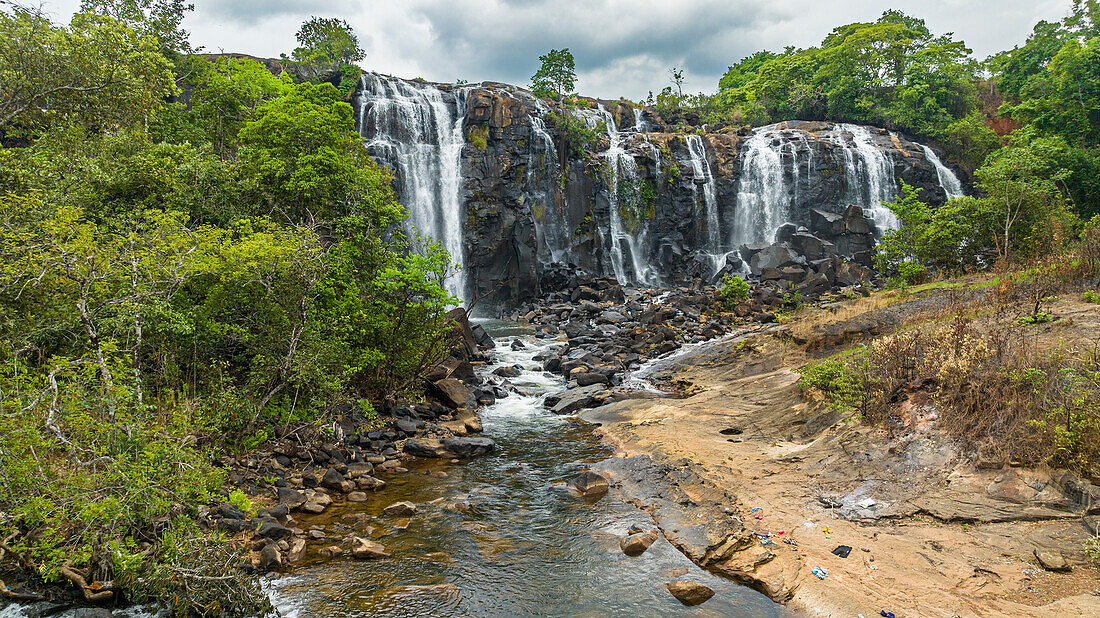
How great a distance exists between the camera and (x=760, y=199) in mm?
39344

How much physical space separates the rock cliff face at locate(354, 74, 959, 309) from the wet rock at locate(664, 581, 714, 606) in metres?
26.9

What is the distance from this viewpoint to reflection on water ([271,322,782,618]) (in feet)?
18.5

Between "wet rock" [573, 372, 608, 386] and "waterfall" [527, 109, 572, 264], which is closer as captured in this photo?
"wet rock" [573, 372, 608, 386]

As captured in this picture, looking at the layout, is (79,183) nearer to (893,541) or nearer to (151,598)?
(151,598)

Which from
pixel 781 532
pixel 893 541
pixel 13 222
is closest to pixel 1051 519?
pixel 893 541

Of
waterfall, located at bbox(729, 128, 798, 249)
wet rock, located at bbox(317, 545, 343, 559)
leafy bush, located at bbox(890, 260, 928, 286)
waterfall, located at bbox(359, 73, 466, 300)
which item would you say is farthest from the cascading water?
wet rock, located at bbox(317, 545, 343, 559)

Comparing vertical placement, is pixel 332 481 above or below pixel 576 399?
above

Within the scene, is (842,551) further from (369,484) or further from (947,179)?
(947,179)

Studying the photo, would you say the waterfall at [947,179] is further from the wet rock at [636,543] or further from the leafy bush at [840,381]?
the wet rock at [636,543]

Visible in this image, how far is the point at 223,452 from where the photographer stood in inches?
331

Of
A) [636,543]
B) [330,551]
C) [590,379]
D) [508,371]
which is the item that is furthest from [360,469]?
[508,371]

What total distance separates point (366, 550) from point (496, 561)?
1.59m

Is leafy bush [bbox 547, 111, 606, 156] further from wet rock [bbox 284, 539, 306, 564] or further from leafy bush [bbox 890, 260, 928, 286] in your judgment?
wet rock [bbox 284, 539, 306, 564]

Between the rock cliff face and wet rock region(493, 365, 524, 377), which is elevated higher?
the rock cliff face
